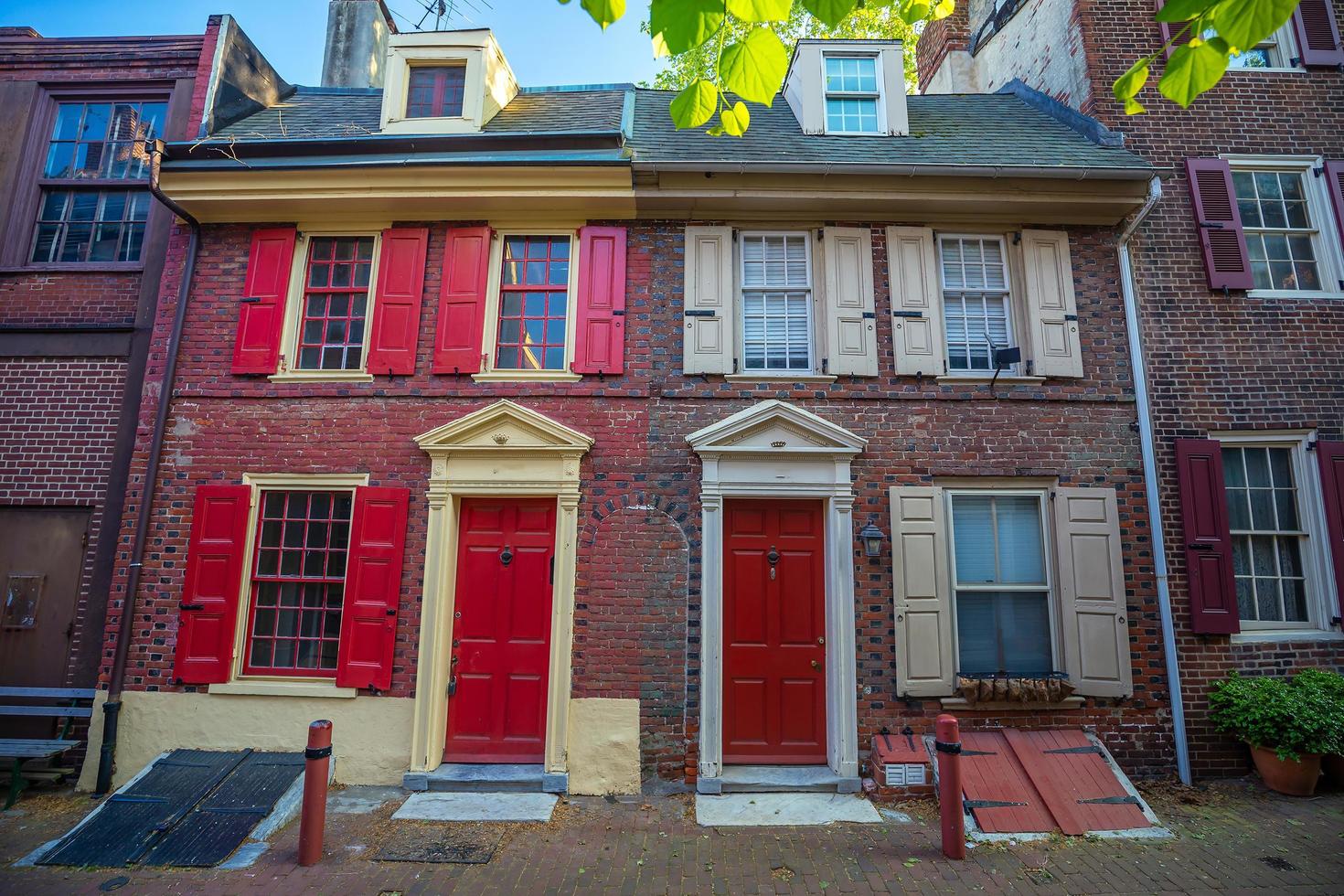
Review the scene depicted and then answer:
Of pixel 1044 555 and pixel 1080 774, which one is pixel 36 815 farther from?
pixel 1044 555

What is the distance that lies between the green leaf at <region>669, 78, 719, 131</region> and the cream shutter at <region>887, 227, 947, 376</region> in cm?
421

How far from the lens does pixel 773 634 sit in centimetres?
628

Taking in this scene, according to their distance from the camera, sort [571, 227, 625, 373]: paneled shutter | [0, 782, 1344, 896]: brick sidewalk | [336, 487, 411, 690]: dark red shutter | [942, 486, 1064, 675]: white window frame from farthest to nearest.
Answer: [571, 227, 625, 373]: paneled shutter, [942, 486, 1064, 675]: white window frame, [336, 487, 411, 690]: dark red shutter, [0, 782, 1344, 896]: brick sidewalk

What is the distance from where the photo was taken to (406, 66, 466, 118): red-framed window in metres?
7.68

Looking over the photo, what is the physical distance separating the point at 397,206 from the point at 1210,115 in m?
9.32

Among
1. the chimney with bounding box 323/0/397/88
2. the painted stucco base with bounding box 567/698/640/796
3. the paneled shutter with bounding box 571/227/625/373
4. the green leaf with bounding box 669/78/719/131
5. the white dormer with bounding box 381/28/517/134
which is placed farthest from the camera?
the chimney with bounding box 323/0/397/88

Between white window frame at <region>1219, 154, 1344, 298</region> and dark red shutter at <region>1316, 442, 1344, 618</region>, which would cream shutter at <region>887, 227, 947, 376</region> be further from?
dark red shutter at <region>1316, 442, 1344, 618</region>

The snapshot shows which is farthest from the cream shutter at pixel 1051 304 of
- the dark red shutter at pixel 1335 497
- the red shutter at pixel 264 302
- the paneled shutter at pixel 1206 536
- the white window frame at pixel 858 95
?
the red shutter at pixel 264 302

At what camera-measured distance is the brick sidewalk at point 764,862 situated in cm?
442

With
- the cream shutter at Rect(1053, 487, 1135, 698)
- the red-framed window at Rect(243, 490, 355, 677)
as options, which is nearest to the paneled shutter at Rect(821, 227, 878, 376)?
the cream shutter at Rect(1053, 487, 1135, 698)

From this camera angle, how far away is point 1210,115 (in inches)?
289

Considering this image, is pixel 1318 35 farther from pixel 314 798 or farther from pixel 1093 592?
pixel 314 798

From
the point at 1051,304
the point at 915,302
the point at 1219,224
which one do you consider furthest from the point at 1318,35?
the point at 915,302

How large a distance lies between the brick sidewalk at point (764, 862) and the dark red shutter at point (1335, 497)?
7.36 ft
